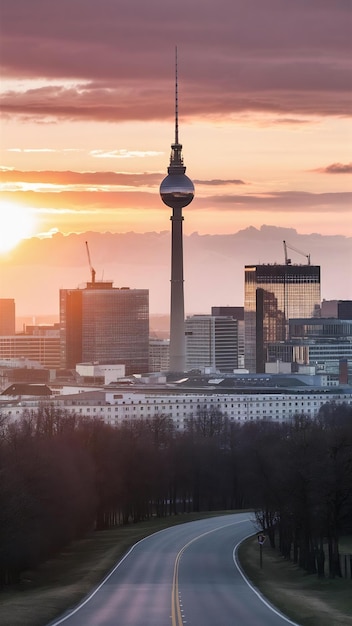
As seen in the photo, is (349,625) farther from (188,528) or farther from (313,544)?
(188,528)

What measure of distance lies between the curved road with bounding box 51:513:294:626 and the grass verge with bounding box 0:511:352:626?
0.97 meters

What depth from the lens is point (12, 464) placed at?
13300cm

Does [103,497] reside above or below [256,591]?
above

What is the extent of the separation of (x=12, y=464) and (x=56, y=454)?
24336 millimetres

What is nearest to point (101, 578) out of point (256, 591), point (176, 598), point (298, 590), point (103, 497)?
A: point (298, 590)

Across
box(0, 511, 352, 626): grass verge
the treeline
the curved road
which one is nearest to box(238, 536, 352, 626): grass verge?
box(0, 511, 352, 626): grass verge

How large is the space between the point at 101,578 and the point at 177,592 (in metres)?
11.1

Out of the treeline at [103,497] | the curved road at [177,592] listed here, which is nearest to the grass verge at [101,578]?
the curved road at [177,592]

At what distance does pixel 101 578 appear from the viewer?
4188 inches

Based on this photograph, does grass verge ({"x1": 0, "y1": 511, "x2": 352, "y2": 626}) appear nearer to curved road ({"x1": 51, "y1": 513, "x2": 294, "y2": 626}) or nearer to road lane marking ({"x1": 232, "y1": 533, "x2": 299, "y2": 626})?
road lane marking ({"x1": 232, "y1": 533, "x2": 299, "y2": 626})

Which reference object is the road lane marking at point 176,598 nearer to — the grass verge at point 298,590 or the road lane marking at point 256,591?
the road lane marking at point 256,591

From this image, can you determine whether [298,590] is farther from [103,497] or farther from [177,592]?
[103,497]

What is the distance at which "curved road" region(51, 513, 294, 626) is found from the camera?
82.4 meters

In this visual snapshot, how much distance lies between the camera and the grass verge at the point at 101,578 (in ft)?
281
